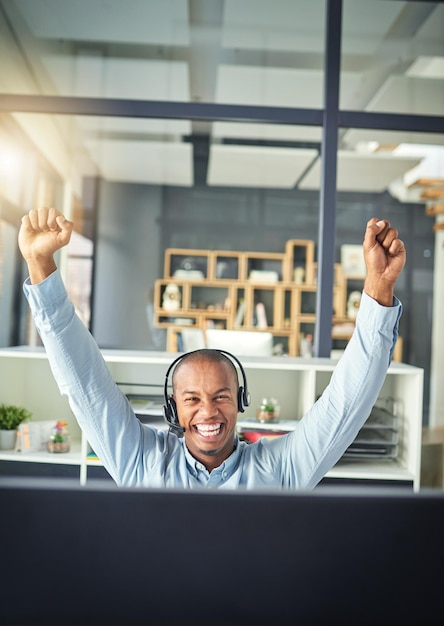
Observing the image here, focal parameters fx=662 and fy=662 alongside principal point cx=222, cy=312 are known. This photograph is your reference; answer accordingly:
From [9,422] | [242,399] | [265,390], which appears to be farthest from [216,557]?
[265,390]

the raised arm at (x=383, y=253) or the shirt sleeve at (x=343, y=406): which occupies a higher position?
the raised arm at (x=383, y=253)

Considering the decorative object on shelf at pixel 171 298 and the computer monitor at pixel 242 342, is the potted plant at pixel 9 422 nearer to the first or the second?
the computer monitor at pixel 242 342

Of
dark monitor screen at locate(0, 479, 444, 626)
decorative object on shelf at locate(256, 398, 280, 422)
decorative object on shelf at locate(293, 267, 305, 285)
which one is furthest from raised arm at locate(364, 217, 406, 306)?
decorative object on shelf at locate(293, 267, 305, 285)

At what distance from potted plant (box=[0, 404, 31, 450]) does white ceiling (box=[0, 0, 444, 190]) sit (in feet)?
9.07

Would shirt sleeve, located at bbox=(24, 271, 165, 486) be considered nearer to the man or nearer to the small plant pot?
the man

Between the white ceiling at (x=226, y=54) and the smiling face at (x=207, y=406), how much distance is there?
3.44m

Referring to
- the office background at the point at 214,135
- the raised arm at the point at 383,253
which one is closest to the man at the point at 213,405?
the raised arm at the point at 383,253

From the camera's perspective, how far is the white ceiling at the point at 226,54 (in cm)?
443

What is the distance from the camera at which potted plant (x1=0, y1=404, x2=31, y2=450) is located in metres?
2.98

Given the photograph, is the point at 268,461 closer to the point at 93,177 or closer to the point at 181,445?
the point at 181,445

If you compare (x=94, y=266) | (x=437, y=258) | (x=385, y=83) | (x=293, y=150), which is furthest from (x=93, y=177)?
(x=437, y=258)

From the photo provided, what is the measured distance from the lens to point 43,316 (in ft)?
3.33

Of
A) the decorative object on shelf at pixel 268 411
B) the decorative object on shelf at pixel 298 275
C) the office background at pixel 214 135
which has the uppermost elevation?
the office background at pixel 214 135

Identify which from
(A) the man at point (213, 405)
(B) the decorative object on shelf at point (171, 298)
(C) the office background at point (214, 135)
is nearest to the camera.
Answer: (A) the man at point (213, 405)
